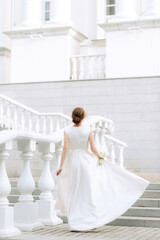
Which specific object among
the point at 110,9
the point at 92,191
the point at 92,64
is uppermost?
the point at 110,9

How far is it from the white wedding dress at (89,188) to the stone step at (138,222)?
66cm

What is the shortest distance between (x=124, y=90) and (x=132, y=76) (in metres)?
1.72

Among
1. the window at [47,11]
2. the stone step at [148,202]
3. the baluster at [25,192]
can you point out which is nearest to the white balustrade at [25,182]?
the baluster at [25,192]

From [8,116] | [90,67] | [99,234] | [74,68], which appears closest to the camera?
[99,234]

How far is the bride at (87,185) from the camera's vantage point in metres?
8.22

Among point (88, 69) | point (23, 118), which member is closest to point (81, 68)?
point (88, 69)

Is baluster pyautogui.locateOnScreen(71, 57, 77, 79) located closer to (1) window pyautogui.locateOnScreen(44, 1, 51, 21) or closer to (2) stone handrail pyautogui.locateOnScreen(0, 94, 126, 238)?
(1) window pyautogui.locateOnScreen(44, 1, 51, 21)

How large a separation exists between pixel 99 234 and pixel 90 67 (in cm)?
1357

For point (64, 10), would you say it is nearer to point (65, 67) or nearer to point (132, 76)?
point (65, 67)

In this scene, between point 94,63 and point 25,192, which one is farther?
point 94,63

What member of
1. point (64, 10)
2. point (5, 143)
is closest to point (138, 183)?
point (5, 143)

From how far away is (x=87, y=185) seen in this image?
328 inches

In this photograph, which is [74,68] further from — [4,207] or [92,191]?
[4,207]

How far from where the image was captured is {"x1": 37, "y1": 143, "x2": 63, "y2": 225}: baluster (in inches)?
355
